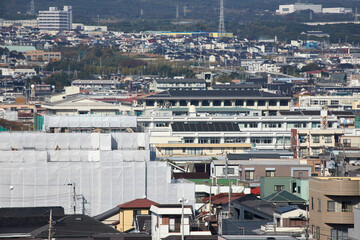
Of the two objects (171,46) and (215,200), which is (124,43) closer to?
(171,46)

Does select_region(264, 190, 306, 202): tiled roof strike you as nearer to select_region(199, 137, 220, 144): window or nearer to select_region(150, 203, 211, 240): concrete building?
select_region(150, 203, 211, 240): concrete building

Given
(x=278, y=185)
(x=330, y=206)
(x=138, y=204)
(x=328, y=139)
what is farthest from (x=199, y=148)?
(x=330, y=206)

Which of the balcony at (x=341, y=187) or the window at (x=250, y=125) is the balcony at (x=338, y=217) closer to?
the balcony at (x=341, y=187)

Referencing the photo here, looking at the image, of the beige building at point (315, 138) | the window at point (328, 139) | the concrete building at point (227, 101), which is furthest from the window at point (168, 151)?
the concrete building at point (227, 101)

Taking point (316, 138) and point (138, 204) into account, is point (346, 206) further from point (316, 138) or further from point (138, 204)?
point (316, 138)

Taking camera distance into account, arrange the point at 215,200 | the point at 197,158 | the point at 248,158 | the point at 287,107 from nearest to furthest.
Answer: the point at 215,200
the point at 248,158
the point at 197,158
the point at 287,107

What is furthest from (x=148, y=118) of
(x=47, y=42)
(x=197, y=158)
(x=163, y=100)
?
(x=47, y=42)
